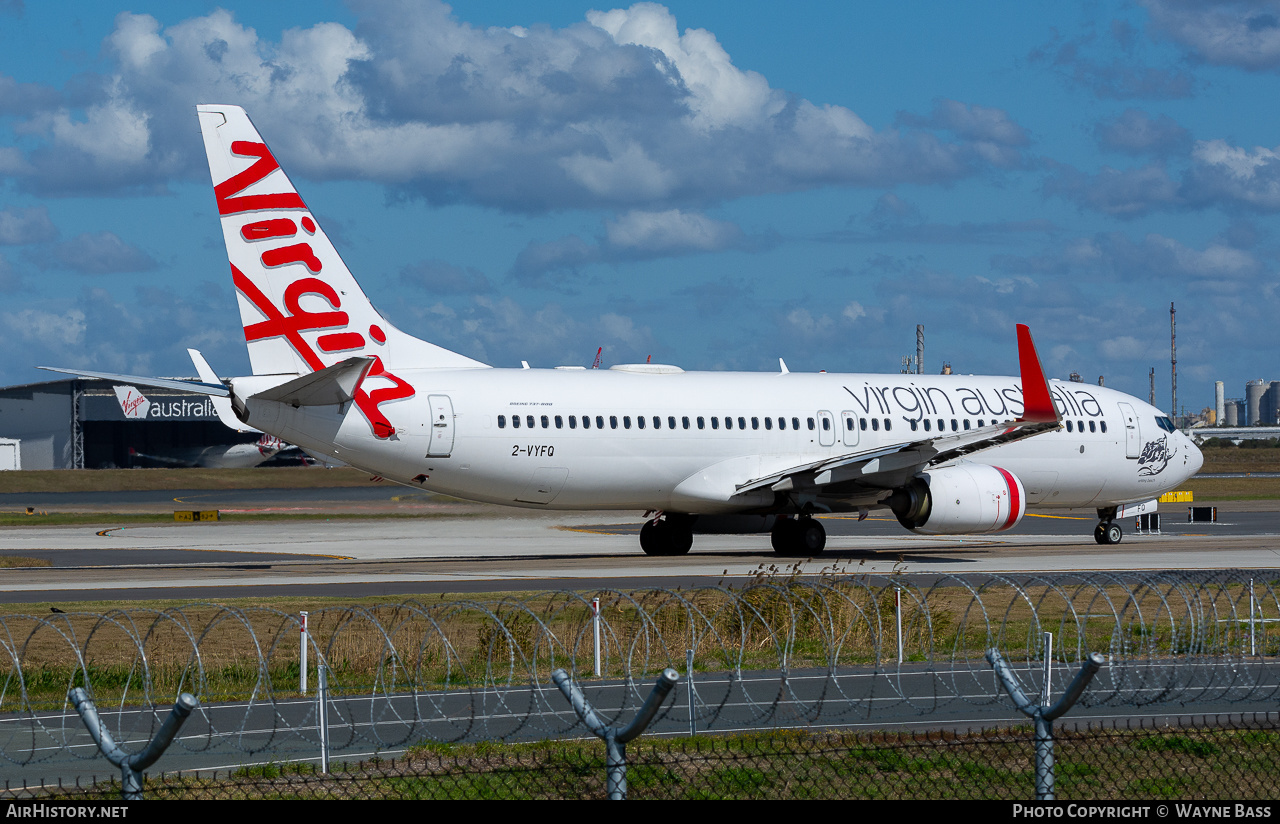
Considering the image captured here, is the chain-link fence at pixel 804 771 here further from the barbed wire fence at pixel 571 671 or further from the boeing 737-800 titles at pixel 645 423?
the boeing 737-800 titles at pixel 645 423

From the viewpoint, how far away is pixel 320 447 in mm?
30156

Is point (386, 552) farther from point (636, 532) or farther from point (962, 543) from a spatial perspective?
point (962, 543)

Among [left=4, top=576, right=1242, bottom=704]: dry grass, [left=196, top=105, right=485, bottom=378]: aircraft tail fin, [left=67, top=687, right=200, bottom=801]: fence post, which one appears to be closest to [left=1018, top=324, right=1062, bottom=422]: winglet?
[left=4, top=576, right=1242, bottom=704]: dry grass

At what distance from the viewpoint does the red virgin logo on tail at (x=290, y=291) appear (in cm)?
Result: 2917

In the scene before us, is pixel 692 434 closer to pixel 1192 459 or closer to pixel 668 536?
pixel 668 536

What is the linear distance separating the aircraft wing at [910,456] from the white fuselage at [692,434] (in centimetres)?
45

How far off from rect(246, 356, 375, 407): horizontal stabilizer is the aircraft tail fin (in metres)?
0.80

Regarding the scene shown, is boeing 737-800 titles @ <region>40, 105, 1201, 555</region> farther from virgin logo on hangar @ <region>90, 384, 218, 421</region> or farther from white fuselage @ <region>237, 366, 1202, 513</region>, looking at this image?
virgin logo on hangar @ <region>90, 384, 218, 421</region>

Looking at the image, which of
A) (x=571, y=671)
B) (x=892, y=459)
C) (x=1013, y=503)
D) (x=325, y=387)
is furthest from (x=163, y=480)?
(x=571, y=671)

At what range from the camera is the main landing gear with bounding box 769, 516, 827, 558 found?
3547cm

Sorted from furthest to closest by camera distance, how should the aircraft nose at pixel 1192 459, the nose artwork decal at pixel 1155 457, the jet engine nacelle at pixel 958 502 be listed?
the aircraft nose at pixel 1192 459 < the nose artwork decal at pixel 1155 457 < the jet engine nacelle at pixel 958 502

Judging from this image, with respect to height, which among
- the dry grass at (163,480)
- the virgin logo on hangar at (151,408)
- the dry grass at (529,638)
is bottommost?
the dry grass at (163,480)

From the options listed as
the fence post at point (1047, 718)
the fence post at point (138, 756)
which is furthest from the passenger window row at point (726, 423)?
the fence post at point (138, 756)

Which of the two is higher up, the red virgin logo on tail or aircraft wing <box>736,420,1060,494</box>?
the red virgin logo on tail
